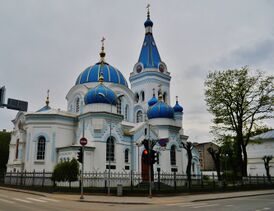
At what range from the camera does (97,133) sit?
96.4 ft

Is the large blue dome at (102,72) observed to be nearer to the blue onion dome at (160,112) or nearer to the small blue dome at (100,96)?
the blue onion dome at (160,112)

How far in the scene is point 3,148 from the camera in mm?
49531

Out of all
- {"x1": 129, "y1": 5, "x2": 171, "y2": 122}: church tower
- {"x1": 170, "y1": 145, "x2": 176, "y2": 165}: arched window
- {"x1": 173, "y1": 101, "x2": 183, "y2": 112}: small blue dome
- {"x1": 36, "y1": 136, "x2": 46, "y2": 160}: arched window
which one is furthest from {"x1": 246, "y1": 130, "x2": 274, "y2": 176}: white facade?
{"x1": 36, "y1": 136, "x2": 46, "y2": 160}: arched window

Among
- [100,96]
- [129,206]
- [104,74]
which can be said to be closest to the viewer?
[129,206]

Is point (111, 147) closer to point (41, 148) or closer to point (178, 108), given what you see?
point (41, 148)

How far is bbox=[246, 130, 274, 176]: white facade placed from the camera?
44.1 meters

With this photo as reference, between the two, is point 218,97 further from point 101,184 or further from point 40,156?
point 40,156

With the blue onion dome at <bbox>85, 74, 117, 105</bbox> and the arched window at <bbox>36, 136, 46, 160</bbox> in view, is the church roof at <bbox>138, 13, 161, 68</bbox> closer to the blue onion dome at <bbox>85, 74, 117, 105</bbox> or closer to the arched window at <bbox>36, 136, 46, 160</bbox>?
the blue onion dome at <bbox>85, 74, 117, 105</bbox>

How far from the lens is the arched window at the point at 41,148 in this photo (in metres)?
30.6

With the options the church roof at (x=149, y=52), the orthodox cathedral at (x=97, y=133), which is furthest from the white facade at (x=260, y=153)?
the church roof at (x=149, y=52)

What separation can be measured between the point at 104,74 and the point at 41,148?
42.5ft

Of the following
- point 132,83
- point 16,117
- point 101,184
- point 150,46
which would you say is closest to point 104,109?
point 101,184

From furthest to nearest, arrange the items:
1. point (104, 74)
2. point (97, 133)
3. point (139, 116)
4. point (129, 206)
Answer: point (139, 116)
point (104, 74)
point (97, 133)
point (129, 206)

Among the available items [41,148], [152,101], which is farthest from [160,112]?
[41,148]
